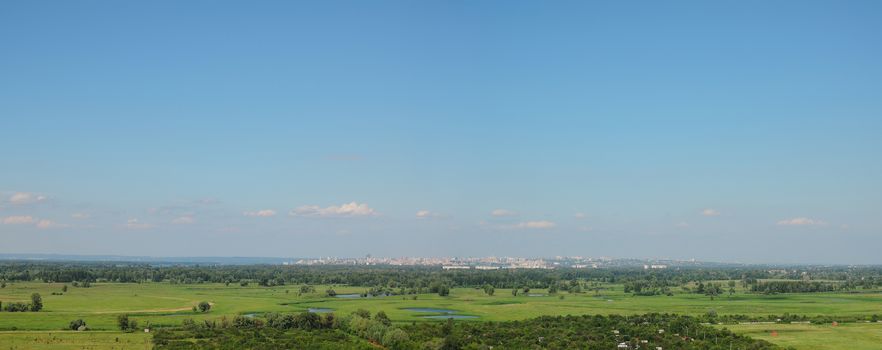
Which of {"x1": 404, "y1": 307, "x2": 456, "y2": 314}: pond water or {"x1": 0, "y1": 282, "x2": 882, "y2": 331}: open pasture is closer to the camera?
{"x1": 0, "y1": 282, "x2": 882, "y2": 331}: open pasture

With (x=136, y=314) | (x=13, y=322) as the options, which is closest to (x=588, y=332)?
(x=136, y=314)

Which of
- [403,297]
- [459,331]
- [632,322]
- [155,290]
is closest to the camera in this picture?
[459,331]

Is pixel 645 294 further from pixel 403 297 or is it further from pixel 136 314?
pixel 136 314

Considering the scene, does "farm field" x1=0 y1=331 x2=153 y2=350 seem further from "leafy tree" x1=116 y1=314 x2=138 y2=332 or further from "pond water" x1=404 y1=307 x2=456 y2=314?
"pond water" x1=404 y1=307 x2=456 y2=314

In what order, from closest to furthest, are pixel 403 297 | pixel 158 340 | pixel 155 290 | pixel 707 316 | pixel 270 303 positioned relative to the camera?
pixel 158 340 → pixel 707 316 → pixel 270 303 → pixel 403 297 → pixel 155 290

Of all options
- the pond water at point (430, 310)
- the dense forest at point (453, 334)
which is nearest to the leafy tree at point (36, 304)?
the dense forest at point (453, 334)

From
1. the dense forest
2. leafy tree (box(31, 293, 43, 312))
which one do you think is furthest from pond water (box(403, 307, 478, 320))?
leafy tree (box(31, 293, 43, 312))
